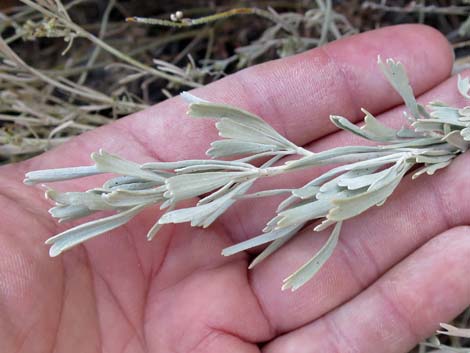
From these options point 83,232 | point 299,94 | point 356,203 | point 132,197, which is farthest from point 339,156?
point 83,232

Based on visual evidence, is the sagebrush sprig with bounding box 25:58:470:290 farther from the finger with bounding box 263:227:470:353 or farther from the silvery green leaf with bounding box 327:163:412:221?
the finger with bounding box 263:227:470:353

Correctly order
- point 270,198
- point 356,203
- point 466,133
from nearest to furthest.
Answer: point 356,203 → point 466,133 → point 270,198

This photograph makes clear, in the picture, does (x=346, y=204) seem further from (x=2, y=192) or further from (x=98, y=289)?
(x=2, y=192)

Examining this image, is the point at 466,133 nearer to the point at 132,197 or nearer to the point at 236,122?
the point at 236,122

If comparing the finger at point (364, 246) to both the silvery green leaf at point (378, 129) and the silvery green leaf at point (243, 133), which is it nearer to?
the silvery green leaf at point (378, 129)

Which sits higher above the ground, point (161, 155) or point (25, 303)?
point (161, 155)

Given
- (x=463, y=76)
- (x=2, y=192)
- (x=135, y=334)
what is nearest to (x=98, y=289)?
(x=135, y=334)

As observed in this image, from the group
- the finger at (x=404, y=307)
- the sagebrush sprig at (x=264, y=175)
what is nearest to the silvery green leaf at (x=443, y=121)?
the sagebrush sprig at (x=264, y=175)
